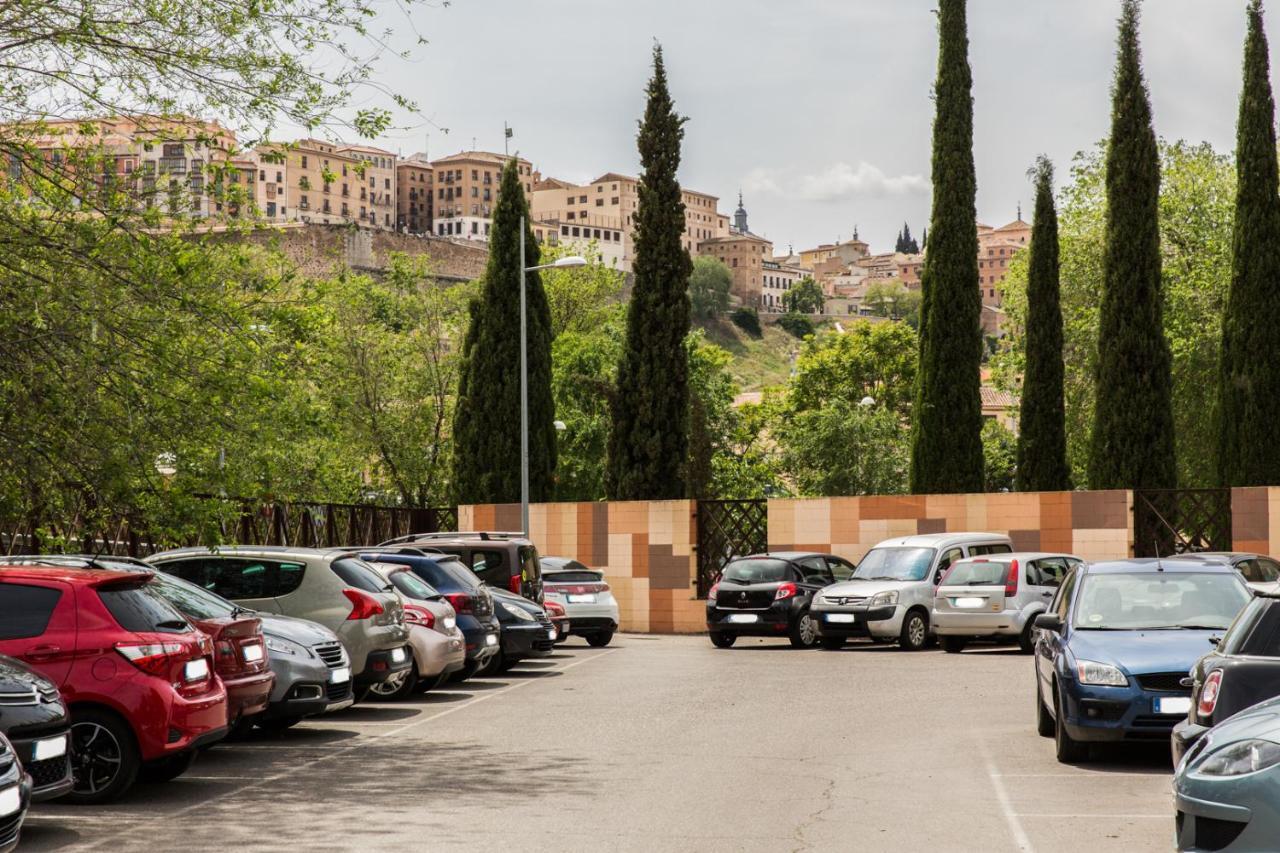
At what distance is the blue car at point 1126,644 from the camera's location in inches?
473

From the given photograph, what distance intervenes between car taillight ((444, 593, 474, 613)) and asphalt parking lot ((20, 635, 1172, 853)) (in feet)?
4.51

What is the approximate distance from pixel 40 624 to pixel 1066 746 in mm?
7615

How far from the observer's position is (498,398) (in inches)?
1747

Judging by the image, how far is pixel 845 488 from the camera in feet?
187

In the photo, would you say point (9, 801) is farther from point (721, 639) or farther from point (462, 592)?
point (721, 639)

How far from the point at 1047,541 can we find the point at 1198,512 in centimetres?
283

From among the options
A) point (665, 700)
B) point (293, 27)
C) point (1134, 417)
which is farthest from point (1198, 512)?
point (293, 27)

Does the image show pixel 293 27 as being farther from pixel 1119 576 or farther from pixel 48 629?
pixel 1119 576

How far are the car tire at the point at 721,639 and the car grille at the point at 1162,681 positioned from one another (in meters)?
16.9

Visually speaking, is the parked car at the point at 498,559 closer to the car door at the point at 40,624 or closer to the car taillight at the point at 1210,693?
the car door at the point at 40,624

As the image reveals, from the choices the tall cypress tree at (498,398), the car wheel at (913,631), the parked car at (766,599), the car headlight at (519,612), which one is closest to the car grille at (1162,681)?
the car headlight at (519,612)

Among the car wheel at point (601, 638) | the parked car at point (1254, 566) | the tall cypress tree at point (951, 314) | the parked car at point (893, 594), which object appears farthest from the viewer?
the tall cypress tree at point (951, 314)


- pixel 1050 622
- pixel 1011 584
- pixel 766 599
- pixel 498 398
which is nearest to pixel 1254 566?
pixel 1011 584

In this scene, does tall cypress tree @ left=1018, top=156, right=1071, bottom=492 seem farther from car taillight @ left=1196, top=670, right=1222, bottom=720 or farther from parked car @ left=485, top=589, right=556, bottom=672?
car taillight @ left=1196, top=670, right=1222, bottom=720
